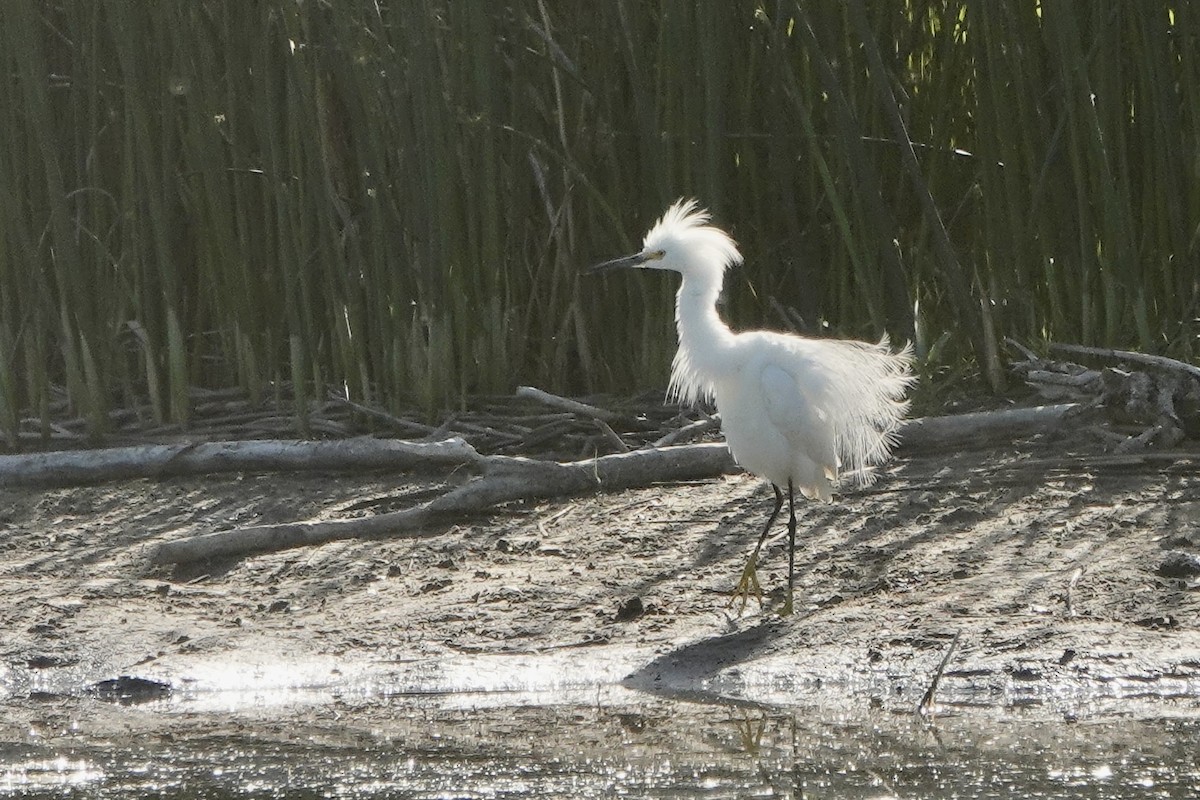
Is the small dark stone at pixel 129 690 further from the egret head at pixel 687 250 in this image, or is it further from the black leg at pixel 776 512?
the egret head at pixel 687 250

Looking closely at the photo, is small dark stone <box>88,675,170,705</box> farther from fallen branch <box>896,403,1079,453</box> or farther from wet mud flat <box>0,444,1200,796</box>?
fallen branch <box>896,403,1079,453</box>

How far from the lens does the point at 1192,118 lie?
650 cm

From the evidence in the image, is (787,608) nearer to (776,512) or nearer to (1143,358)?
(776,512)

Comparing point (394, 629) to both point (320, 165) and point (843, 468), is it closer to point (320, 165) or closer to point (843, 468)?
point (843, 468)

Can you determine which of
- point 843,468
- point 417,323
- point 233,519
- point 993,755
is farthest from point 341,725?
point 417,323

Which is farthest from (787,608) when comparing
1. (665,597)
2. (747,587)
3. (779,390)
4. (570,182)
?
(570,182)

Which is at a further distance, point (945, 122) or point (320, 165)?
point (945, 122)

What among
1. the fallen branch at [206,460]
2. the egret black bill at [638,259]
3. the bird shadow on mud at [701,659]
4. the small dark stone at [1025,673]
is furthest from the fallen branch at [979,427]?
the small dark stone at [1025,673]

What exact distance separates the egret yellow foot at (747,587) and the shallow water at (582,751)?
2.31ft

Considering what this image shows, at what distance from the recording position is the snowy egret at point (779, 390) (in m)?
4.95

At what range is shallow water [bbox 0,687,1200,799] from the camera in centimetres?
354

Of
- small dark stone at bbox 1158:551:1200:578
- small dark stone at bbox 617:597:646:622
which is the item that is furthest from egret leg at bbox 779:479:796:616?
small dark stone at bbox 1158:551:1200:578

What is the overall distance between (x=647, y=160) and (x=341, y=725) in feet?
10.9

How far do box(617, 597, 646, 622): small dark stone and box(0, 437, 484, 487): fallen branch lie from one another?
1580 millimetres
